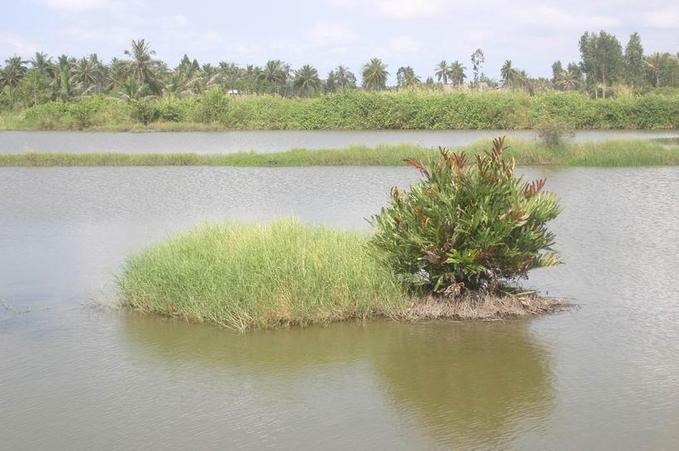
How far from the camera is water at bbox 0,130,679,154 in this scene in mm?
40719

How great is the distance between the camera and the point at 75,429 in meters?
7.43

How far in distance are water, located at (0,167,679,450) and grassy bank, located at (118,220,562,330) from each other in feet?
0.71

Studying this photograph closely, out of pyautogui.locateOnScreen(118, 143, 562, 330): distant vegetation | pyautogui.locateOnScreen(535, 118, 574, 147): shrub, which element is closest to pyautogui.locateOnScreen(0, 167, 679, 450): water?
pyautogui.locateOnScreen(118, 143, 562, 330): distant vegetation

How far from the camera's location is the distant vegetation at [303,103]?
169 ft

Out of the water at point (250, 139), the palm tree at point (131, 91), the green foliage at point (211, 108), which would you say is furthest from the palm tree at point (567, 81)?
the palm tree at point (131, 91)

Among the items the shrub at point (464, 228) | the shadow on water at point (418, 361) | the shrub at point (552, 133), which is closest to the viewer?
the shadow on water at point (418, 361)

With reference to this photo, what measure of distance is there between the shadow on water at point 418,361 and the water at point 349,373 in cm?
2

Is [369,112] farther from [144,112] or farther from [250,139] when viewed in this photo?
[144,112]

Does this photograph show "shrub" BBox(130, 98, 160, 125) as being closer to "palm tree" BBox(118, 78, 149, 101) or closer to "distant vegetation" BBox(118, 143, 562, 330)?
"palm tree" BBox(118, 78, 149, 101)

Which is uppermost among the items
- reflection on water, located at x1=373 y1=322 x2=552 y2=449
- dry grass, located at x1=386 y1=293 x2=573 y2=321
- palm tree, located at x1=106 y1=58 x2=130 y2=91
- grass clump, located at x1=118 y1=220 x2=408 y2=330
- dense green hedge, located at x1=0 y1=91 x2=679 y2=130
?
palm tree, located at x1=106 y1=58 x2=130 y2=91

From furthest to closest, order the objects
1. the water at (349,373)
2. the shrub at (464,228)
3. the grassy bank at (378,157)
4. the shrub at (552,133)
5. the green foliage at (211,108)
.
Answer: the green foliage at (211,108) < the shrub at (552,133) < the grassy bank at (378,157) < the shrub at (464,228) < the water at (349,373)

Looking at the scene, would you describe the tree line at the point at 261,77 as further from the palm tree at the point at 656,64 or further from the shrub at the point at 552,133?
the shrub at the point at 552,133

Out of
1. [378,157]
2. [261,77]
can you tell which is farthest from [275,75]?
[378,157]

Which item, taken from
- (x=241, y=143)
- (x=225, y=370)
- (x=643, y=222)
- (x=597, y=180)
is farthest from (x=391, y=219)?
(x=241, y=143)
